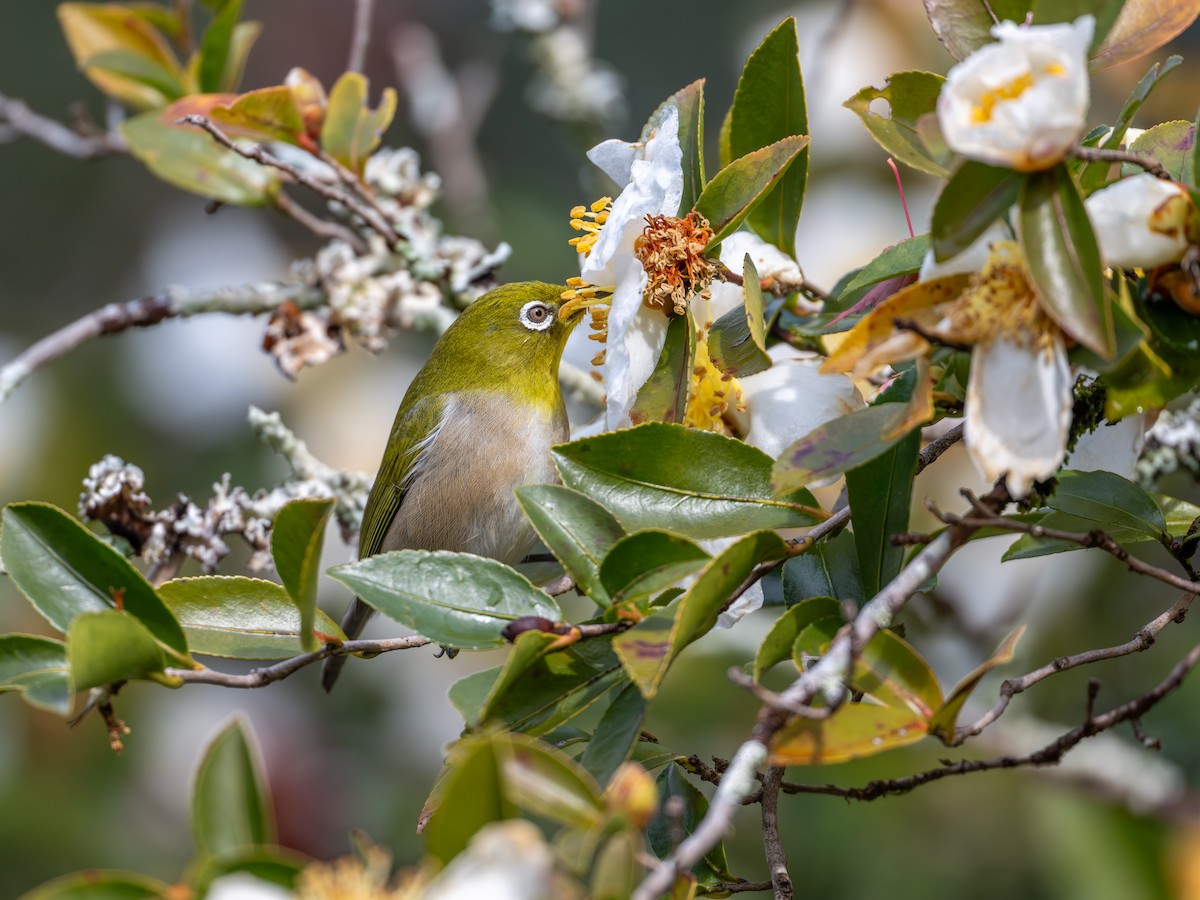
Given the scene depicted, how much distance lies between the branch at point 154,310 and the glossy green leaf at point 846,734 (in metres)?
2.03

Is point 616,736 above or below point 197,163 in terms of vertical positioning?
below

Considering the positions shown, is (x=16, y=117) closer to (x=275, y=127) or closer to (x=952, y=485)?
(x=275, y=127)

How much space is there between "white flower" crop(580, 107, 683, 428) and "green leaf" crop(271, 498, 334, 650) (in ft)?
1.63

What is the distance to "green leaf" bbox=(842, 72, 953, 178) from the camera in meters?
1.43

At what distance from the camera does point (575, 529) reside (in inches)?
54.5

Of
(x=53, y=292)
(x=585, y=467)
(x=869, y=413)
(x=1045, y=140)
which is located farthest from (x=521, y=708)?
(x=53, y=292)

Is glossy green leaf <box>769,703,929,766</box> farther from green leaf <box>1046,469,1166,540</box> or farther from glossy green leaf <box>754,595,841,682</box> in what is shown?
green leaf <box>1046,469,1166,540</box>

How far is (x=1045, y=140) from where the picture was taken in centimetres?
112

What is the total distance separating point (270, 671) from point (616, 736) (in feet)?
1.39

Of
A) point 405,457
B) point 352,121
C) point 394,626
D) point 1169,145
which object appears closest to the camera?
point 1169,145

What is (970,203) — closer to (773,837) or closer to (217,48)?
(773,837)

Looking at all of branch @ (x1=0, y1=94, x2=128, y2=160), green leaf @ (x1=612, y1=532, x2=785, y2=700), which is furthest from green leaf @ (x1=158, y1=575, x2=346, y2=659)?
branch @ (x1=0, y1=94, x2=128, y2=160)

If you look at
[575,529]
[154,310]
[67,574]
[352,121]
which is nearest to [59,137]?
[154,310]

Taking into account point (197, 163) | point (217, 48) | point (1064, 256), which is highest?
point (217, 48)
